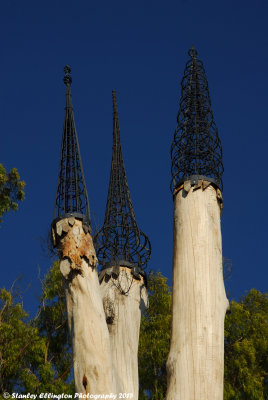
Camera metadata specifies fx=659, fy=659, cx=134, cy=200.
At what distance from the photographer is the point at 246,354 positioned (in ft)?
53.0

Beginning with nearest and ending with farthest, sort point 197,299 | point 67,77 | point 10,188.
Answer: point 197,299 < point 67,77 < point 10,188

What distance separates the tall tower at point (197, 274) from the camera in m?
5.96

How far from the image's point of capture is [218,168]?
727 cm

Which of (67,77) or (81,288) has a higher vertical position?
(67,77)

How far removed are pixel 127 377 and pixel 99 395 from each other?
108 centimetres

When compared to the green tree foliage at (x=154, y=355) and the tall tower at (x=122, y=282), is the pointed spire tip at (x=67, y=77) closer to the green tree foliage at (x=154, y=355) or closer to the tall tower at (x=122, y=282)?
the tall tower at (x=122, y=282)

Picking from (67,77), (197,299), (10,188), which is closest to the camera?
(197,299)

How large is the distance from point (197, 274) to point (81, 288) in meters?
1.21

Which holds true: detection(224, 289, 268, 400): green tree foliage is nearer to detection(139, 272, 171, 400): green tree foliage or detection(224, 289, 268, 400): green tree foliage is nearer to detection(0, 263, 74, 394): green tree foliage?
detection(139, 272, 171, 400): green tree foliage

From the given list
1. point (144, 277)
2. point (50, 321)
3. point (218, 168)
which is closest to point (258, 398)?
point (50, 321)

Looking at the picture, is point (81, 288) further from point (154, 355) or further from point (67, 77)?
point (154, 355)

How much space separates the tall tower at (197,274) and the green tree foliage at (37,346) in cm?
812

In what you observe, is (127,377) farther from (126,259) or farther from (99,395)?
(126,259)

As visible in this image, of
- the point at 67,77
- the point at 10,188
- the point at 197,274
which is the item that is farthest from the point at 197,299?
the point at 10,188
